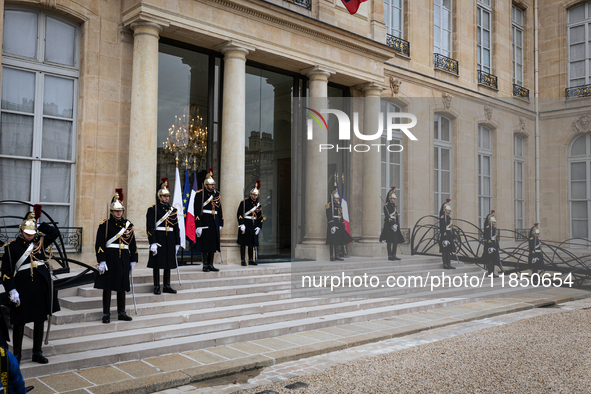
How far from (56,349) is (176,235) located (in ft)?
8.32

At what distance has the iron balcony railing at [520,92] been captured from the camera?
19.1 meters

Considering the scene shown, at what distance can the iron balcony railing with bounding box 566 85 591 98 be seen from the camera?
18.6 meters

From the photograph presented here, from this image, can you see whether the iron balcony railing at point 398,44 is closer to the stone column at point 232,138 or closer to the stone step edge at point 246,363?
the stone column at point 232,138

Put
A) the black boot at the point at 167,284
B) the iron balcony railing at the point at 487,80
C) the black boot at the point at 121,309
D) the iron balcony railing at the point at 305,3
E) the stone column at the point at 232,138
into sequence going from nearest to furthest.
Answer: the black boot at the point at 121,309 < the black boot at the point at 167,284 < the stone column at the point at 232,138 < the iron balcony railing at the point at 305,3 < the iron balcony railing at the point at 487,80

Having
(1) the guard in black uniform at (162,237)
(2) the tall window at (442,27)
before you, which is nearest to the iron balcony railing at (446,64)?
(2) the tall window at (442,27)

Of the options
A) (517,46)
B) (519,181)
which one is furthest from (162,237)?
(517,46)

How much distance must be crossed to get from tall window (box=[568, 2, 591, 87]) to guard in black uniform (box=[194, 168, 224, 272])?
16406 millimetres

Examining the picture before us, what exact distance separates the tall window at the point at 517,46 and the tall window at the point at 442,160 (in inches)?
202

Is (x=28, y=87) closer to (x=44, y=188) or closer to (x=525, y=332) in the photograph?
(x=44, y=188)

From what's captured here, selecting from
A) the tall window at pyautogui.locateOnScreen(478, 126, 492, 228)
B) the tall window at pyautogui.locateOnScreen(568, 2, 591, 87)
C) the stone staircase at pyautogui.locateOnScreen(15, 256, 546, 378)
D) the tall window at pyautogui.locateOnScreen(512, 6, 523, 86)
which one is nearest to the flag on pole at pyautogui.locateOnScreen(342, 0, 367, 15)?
the stone staircase at pyautogui.locateOnScreen(15, 256, 546, 378)

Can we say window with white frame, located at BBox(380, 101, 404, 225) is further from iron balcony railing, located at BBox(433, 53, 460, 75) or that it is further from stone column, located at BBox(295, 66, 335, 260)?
stone column, located at BBox(295, 66, 335, 260)

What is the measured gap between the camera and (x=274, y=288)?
845cm

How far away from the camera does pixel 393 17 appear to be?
48.3 feet

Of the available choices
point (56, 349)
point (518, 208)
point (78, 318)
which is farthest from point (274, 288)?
point (518, 208)
